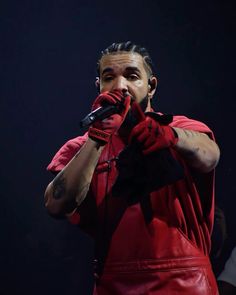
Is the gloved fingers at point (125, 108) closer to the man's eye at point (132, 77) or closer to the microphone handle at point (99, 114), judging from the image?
the microphone handle at point (99, 114)

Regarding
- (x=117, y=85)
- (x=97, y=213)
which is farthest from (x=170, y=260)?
(x=117, y=85)

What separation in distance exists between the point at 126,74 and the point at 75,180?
484 millimetres

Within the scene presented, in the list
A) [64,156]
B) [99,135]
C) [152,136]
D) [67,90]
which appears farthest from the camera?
[67,90]

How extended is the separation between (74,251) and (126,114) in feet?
4.35

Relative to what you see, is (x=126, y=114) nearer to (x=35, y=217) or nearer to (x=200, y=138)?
(x=200, y=138)

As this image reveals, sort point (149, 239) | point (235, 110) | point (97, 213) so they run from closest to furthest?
point (149, 239)
point (97, 213)
point (235, 110)

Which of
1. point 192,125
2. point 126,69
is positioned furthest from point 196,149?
point 126,69

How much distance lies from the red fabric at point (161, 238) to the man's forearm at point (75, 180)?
12 cm

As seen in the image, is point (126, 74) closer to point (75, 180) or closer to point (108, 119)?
point (108, 119)

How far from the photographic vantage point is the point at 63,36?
8.59ft

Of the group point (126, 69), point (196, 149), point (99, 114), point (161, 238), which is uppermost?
point (126, 69)

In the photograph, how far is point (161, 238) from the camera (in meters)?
1.31

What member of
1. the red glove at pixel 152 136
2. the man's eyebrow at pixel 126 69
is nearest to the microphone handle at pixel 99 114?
the red glove at pixel 152 136

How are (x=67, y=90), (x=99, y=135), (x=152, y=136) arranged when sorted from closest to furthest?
(x=152, y=136) < (x=99, y=135) < (x=67, y=90)
